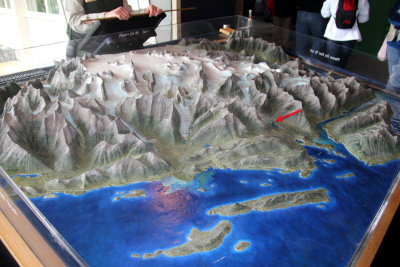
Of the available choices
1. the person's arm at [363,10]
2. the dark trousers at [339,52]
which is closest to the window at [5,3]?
the dark trousers at [339,52]

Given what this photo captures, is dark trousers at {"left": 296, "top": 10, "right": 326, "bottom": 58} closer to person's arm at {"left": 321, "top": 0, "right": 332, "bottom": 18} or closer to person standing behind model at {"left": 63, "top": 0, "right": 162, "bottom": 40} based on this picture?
person's arm at {"left": 321, "top": 0, "right": 332, "bottom": 18}

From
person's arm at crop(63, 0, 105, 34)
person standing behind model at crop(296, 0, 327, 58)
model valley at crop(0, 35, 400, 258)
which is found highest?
person's arm at crop(63, 0, 105, 34)

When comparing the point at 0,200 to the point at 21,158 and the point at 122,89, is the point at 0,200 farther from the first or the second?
the point at 122,89

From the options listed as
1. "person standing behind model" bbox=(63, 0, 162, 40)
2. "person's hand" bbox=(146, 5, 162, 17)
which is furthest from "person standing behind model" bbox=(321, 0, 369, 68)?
"person standing behind model" bbox=(63, 0, 162, 40)

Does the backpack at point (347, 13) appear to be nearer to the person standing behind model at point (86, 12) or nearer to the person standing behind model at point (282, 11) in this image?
the person standing behind model at point (282, 11)

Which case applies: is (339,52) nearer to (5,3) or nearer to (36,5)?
(36,5)
